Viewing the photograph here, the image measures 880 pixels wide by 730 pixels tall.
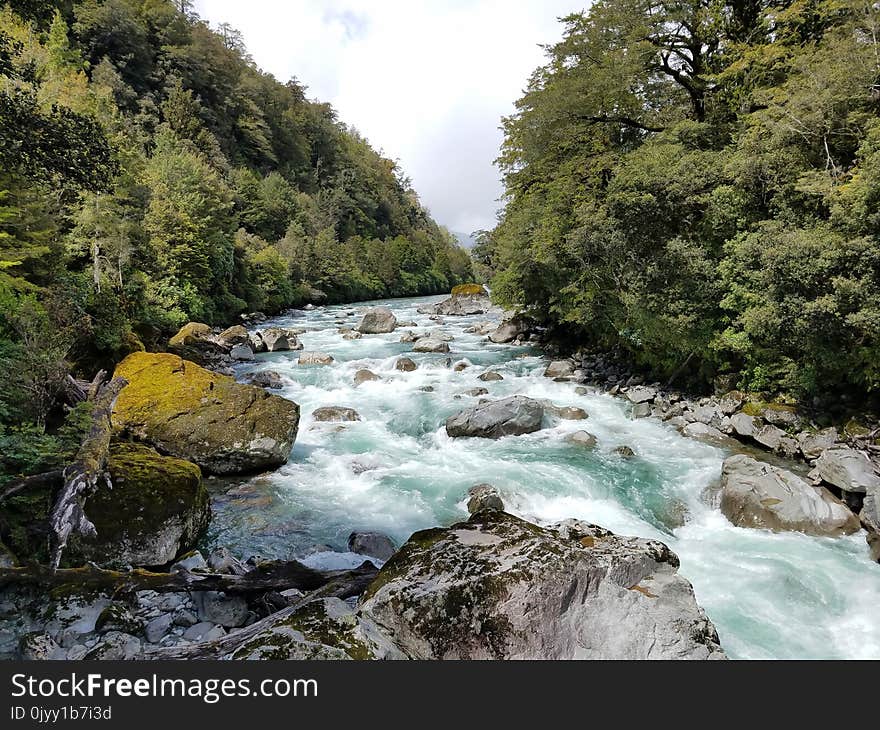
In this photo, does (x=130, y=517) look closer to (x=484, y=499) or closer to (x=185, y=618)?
(x=185, y=618)

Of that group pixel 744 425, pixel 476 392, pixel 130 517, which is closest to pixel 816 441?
pixel 744 425

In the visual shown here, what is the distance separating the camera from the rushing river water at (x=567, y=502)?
566 centimetres

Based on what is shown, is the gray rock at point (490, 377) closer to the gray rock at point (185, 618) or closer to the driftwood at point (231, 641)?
the driftwood at point (231, 641)

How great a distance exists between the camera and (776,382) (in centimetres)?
1126

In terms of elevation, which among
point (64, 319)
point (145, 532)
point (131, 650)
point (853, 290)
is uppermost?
point (853, 290)

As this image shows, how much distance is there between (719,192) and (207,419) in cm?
1320

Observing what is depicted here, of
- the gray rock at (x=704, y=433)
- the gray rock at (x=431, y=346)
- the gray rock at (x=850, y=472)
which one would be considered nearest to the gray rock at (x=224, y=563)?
the gray rock at (x=850, y=472)

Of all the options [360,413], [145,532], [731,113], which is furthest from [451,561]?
[731,113]

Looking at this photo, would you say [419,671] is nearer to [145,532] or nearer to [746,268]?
[145,532]

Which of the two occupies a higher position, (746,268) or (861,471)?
(746,268)

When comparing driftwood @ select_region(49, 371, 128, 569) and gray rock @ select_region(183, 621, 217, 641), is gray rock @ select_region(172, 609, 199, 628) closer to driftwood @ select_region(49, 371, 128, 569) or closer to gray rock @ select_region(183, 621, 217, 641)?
gray rock @ select_region(183, 621, 217, 641)

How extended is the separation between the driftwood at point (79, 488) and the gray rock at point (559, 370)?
13.6m

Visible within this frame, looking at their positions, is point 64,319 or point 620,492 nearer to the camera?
point 620,492

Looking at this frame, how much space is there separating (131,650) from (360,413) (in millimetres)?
8778
